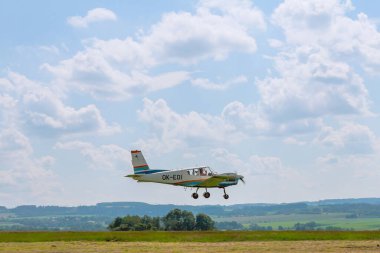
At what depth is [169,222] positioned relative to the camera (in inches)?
5851

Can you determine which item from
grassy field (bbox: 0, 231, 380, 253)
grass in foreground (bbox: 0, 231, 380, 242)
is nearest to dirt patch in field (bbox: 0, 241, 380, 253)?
grassy field (bbox: 0, 231, 380, 253)

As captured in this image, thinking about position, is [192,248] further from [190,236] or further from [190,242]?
[190,236]

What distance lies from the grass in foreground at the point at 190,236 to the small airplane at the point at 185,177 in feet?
30.9

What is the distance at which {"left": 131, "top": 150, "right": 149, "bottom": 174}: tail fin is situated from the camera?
95.1 meters

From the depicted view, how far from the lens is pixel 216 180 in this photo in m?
93.3

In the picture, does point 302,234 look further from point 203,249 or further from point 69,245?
point 69,245

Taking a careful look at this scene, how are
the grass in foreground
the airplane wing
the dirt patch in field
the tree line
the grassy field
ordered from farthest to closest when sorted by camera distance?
the tree line
the airplane wing
the grass in foreground
the grassy field
the dirt patch in field

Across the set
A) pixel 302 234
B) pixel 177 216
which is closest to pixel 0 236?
pixel 302 234

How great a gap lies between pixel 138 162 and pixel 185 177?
25.0ft

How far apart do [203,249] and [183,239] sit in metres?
16.1

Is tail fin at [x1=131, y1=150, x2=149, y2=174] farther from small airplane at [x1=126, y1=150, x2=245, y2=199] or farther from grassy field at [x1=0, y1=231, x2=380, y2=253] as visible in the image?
grassy field at [x1=0, y1=231, x2=380, y2=253]

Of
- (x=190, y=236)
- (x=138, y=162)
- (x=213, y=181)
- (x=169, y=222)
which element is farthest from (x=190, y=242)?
(x=169, y=222)

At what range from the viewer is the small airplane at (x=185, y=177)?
306 ft

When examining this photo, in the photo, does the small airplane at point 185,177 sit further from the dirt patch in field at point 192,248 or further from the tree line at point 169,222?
the tree line at point 169,222
